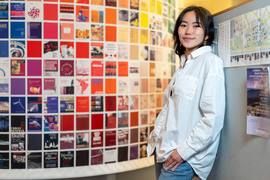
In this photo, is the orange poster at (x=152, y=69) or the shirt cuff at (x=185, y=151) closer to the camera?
the shirt cuff at (x=185, y=151)

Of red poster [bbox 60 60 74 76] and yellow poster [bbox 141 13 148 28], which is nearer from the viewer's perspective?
red poster [bbox 60 60 74 76]

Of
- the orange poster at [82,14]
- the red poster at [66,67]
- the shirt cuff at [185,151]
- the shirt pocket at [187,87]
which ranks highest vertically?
the orange poster at [82,14]

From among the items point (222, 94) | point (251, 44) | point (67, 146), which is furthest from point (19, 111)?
point (251, 44)

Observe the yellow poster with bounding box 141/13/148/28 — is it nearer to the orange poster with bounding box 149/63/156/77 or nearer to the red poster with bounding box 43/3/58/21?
the orange poster with bounding box 149/63/156/77

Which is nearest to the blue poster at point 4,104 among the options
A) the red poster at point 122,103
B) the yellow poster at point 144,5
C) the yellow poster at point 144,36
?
the red poster at point 122,103

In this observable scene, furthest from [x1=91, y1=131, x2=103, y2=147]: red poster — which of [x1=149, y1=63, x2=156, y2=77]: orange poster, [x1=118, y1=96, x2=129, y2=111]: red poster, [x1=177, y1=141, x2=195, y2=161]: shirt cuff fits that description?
[x1=177, y1=141, x2=195, y2=161]: shirt cuff

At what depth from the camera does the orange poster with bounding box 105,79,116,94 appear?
1.87 m

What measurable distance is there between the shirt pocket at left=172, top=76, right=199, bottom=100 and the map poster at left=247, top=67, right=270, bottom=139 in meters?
0.23

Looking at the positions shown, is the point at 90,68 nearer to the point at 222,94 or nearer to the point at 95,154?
the point at 95,154

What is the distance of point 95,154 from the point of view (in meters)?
1.86

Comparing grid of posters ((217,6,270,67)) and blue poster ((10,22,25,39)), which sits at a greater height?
blue poster ((10,22,25,39))

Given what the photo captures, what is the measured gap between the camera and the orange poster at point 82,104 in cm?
181

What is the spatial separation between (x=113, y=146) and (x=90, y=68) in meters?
0.79

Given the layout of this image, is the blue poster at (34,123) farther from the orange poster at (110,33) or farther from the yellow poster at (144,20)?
the yellow poster at (144,20)
